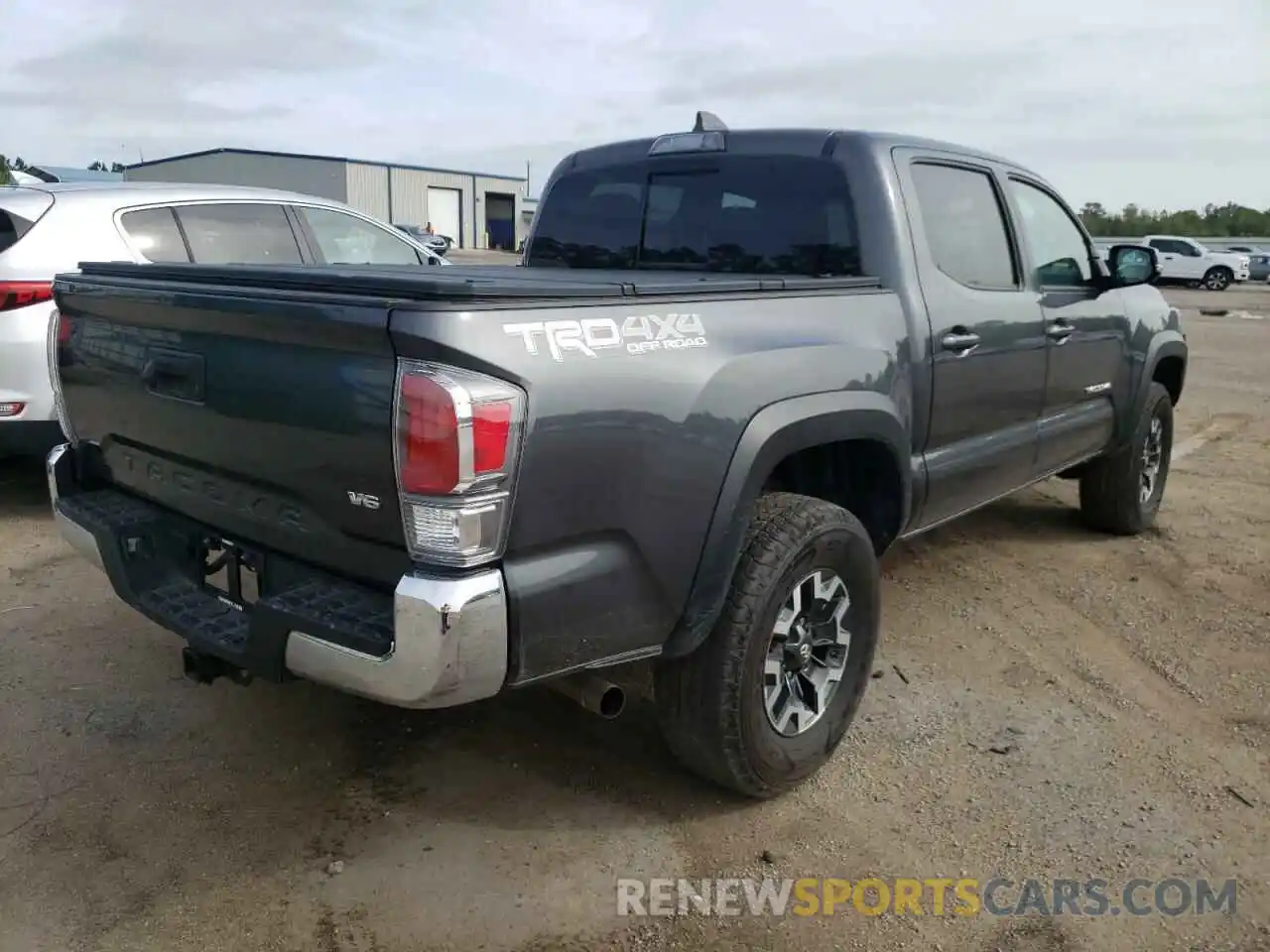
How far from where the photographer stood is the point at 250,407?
2.55 meters

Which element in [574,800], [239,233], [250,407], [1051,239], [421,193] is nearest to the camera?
[250,407]

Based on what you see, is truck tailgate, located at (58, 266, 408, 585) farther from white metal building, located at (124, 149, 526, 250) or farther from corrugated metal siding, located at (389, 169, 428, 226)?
corrugated metal siding, located at (389, 169, 428, 226)

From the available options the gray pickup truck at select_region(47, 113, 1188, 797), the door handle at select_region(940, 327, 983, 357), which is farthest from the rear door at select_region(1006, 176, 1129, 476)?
the door handle at select_region(940, 327, 983, 357)

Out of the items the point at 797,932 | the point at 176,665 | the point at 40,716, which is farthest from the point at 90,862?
the point at 797,932

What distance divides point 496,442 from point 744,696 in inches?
43.0

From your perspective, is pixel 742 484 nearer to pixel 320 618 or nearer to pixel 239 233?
pixel 320 618

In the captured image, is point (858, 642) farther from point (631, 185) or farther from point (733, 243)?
point (631, 185)

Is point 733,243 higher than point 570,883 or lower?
higher

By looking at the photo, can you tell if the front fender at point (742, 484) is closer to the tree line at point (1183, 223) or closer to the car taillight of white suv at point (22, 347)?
the car taillight of white suv at point (22, 347)

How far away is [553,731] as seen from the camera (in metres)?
3.49

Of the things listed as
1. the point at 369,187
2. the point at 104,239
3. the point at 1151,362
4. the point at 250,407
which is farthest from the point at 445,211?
the point at 250,407

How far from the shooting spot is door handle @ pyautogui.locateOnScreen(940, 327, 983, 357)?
3.70 meters

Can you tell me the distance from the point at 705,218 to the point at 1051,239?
5.58 feet

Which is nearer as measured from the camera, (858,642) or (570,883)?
(570,883)
